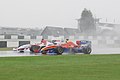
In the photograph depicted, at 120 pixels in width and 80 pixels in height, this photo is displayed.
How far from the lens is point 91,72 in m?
10.8

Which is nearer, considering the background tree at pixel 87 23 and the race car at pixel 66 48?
the race car at pixel 66 48

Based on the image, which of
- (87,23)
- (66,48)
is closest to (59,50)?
(66,48)

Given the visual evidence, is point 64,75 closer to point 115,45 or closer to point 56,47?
point 56,47

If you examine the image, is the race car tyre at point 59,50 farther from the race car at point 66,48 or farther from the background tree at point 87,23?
the background tree at point 87,23

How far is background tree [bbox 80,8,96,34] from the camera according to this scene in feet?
241

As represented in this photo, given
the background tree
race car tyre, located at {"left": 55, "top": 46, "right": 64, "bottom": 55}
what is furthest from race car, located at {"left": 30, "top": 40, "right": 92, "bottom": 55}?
the background tree

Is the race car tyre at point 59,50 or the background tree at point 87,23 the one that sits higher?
the background tree at point 87,23

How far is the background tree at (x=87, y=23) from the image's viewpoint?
73438 mm

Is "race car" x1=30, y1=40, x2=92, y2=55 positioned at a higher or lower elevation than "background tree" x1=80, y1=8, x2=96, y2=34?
lower

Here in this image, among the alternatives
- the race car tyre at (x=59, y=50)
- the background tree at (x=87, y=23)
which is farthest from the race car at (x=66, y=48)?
the background tree at (x=87, y=23)

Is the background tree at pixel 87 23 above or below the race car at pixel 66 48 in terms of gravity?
above

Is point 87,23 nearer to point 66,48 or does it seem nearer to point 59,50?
point 66,48

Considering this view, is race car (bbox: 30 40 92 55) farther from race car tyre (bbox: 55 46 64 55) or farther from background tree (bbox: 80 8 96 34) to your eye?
background tree (bbox: 80 8 96 34)

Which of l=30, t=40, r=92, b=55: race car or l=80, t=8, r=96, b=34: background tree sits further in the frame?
l=80, t=8, r=96, b=34: background tree
